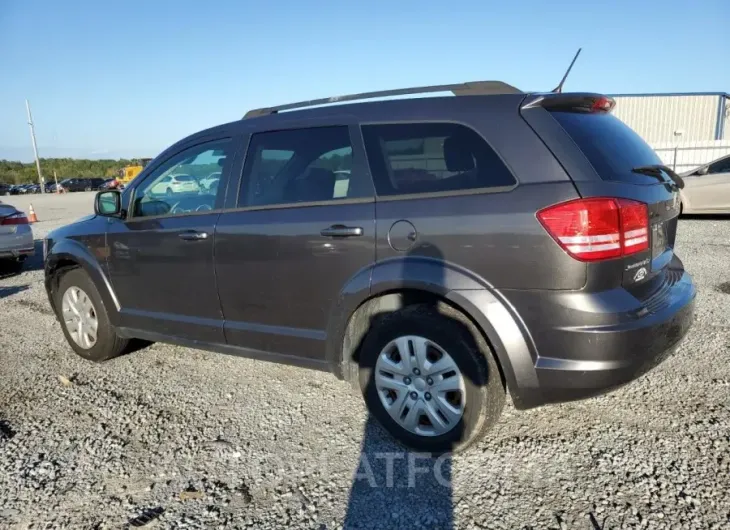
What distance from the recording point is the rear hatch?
241cm

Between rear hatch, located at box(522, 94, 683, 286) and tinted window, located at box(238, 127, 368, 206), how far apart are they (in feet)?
3.39

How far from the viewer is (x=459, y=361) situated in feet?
8.60

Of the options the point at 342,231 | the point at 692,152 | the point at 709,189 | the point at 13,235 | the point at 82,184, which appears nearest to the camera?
the point at 342,231

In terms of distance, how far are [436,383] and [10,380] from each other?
3.41 metres

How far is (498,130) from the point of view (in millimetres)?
2588

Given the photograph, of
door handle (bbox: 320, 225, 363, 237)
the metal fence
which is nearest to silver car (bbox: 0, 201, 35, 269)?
door handle (bbox: 320, 225, 363, 237)

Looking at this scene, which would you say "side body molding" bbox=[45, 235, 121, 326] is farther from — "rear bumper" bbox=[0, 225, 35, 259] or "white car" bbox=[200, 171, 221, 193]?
"rear bumper" bbox=[0, 225, 35, 259]

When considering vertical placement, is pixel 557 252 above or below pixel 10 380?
Answer: above

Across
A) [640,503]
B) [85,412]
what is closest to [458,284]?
[640,503]

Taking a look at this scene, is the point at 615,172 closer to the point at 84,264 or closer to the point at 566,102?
the point at 566,102

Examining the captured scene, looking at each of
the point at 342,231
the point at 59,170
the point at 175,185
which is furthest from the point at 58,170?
the point at 342,231

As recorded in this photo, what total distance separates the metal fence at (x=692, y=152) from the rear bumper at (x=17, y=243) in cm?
2344

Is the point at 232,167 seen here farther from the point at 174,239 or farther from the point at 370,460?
the point at 370,460

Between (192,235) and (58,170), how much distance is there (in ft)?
255
